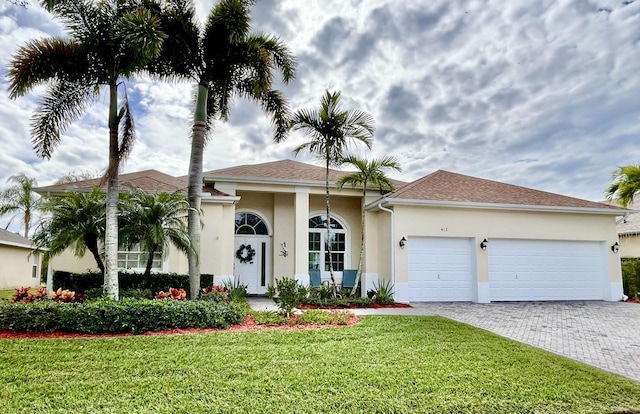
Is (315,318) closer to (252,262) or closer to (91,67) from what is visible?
(252,262)

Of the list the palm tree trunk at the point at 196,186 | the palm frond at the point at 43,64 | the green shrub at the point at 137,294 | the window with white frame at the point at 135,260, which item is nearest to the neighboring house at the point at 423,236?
the window with white frame at the point at 135,260

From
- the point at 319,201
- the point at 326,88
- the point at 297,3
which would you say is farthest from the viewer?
the point at 319,201

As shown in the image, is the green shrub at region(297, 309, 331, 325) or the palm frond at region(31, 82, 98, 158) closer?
the green shrub at region(297, 309, 331, 325)

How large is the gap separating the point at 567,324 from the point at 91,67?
44.5 feet

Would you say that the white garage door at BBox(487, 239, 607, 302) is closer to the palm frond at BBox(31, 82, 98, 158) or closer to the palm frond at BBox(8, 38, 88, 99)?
the palm frond at BBox(31, 82, 98, 158)

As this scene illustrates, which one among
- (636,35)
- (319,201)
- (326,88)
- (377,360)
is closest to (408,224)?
(319,201)

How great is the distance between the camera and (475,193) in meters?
14.5

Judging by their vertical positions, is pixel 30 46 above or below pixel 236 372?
above

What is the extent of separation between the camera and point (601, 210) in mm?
14273

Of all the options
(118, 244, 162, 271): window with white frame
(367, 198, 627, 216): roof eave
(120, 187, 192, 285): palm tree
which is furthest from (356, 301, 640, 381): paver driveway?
(118, 244, 162, 271): window with white frame

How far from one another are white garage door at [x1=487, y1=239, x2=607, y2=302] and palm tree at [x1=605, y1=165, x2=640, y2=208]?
97.0 inches

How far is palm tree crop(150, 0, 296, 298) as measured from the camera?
9812mm

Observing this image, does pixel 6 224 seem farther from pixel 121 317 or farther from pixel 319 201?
pixel 121 317

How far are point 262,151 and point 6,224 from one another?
22.3 metres
